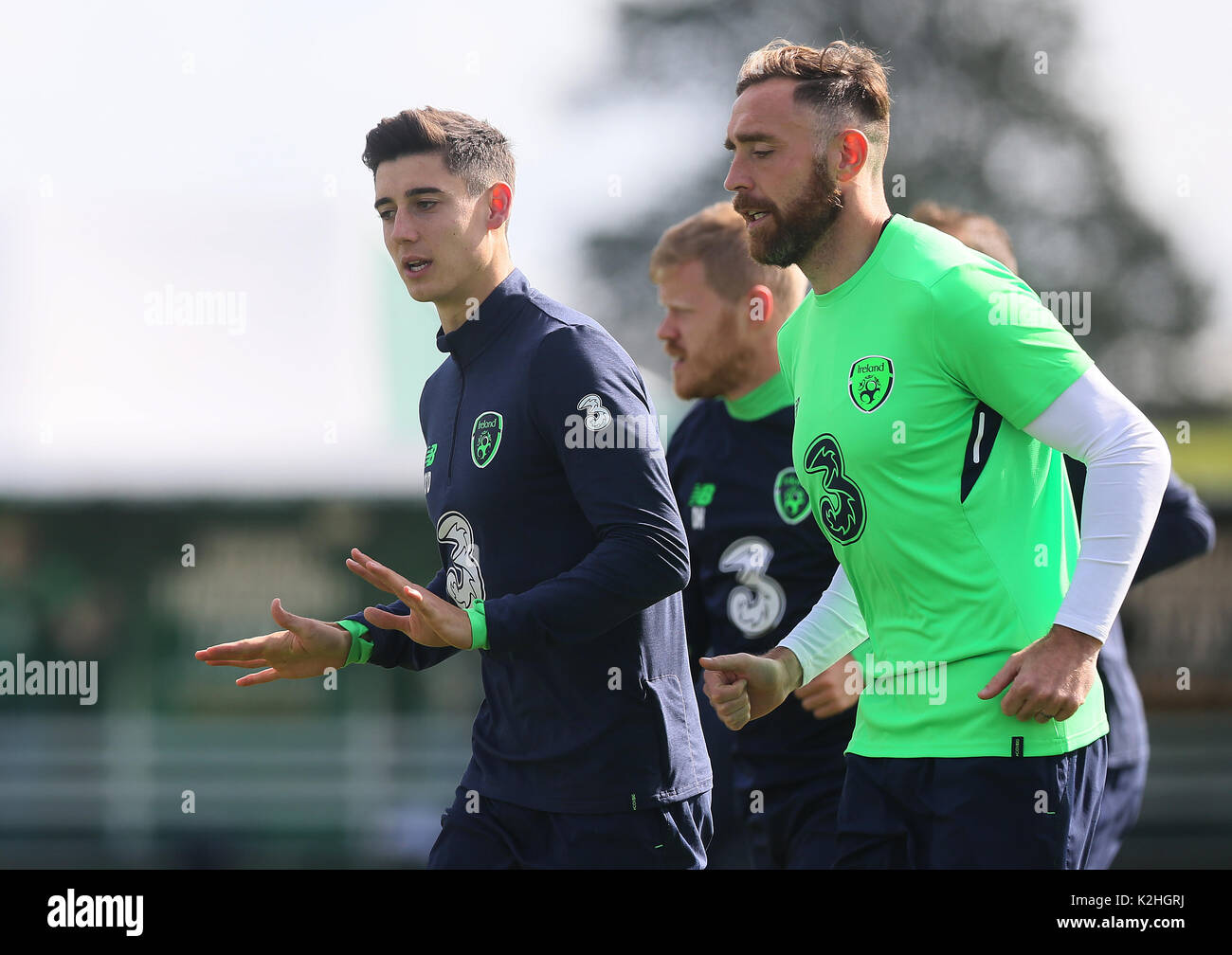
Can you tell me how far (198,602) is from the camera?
15.2 meters

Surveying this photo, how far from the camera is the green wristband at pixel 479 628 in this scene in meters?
3.53

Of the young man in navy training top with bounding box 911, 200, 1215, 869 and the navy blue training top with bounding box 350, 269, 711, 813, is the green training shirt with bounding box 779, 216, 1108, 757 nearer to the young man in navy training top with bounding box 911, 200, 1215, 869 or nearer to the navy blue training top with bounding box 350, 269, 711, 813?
the navy blue training top with bounding box 350, 269, 711, 813

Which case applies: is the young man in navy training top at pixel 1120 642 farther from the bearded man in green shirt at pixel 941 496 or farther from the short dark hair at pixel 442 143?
the short dark hair at pixel 442 143

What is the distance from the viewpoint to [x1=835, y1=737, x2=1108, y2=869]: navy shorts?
3.30 meters

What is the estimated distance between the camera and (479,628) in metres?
3.54

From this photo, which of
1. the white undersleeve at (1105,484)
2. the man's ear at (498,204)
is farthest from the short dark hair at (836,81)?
the white undersleeve at (1105,484)

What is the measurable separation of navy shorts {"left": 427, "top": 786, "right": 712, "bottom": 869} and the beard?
4.51 feet

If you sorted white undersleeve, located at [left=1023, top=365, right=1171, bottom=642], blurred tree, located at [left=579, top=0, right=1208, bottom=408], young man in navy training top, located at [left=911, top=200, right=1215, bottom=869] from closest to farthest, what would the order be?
white undersleeve, located at [left=1023, top=365, right=1171, bottom=642] → young man in navy training top, located at [left=911, top=200, right=1215, bottom=869] → blurred tree, located at [left=579, top=0, right=1208, bottom=408]

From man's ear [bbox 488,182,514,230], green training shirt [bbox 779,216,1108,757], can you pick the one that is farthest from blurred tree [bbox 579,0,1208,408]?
green training shirt [bbox 779,216,1108,757]

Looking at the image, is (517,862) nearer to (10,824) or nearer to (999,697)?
(999,697)

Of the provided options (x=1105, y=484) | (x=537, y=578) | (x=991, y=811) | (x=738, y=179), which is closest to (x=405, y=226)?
(x=738, y=179)

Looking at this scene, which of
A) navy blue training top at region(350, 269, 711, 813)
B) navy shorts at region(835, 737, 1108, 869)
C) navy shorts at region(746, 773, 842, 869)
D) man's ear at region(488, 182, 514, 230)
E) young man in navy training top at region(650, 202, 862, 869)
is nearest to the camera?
navy shorts at region(835, 737, 1108, 869)

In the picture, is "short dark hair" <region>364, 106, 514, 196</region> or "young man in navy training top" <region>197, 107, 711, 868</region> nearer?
"young man in navy training top" <region>197, 107, 711, 868</region>

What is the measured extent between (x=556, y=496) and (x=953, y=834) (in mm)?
1221
